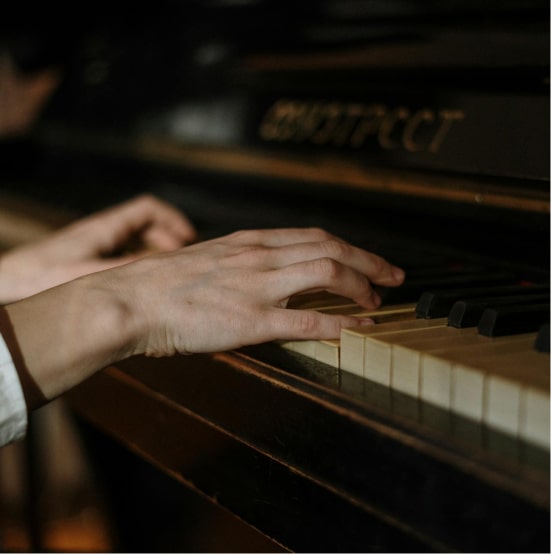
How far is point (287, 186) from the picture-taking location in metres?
1.62

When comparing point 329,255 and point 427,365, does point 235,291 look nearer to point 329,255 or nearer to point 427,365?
point 329,255

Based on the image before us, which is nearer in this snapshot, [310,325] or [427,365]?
[427,365]

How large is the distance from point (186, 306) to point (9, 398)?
20cm

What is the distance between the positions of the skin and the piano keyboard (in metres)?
0.04

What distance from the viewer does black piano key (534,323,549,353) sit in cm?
77

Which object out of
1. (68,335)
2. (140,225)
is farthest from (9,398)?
(140,225)

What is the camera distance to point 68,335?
35.9 inches

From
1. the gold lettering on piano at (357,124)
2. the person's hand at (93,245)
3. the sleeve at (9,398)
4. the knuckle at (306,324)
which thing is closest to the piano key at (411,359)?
the knuckle at (306,324)

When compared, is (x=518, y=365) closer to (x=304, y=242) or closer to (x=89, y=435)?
(x=304, y=242)

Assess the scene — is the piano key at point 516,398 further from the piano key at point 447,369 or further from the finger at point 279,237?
the finger at point 279,237

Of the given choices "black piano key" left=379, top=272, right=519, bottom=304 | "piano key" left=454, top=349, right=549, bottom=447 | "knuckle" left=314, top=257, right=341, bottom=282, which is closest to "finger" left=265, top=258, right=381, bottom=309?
"knuckle" left=314, top=257, right=341, bottom=282

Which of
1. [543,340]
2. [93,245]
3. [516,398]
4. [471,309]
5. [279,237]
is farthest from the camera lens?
[93,245]

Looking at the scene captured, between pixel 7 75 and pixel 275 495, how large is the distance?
2.25 meters

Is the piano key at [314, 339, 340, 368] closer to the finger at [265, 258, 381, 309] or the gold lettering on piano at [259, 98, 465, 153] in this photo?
the finger at [265, 258, 381, 309]
